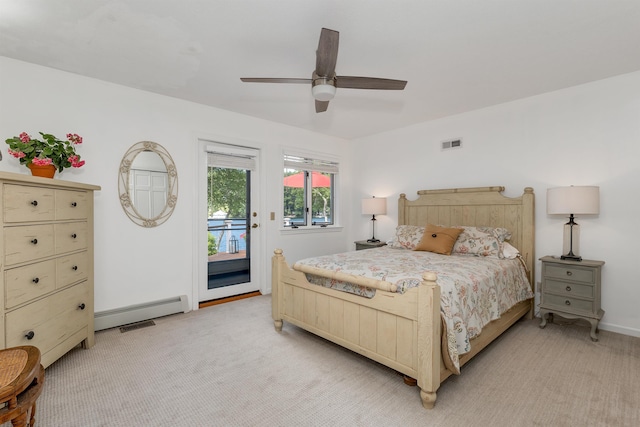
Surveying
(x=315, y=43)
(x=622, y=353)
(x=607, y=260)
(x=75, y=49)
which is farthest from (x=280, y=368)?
(x=607, y=260)

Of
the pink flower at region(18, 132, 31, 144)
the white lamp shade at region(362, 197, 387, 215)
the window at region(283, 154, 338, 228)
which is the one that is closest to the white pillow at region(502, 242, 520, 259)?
the white lamp shade at region(362, 197, 387, 215)

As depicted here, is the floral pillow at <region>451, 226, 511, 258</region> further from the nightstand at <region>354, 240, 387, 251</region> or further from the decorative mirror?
the decorative mirror

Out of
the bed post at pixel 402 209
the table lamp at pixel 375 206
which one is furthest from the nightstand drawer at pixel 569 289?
the table lamp at pixel 375 206

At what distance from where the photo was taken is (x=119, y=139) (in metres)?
3.07

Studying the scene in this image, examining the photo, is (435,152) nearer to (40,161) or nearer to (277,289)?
(277,289)

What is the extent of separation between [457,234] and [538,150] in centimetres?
126

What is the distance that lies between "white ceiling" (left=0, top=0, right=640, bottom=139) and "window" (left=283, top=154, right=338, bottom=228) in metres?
1.46

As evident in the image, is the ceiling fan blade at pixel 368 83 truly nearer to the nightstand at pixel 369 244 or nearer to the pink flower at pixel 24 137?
the pink flower at pixel 24 137

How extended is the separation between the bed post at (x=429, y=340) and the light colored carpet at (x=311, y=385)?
12 cm

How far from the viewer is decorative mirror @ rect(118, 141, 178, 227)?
313 centimetres

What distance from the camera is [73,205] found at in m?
2.35

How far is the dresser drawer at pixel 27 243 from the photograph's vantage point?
1785 mm

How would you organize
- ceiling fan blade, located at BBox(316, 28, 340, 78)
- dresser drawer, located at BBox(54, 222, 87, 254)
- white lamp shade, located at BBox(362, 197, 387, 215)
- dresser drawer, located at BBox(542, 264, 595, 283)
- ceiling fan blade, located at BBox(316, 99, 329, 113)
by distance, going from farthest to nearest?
white lamp shade, located at BBox(362, 197, 387, 215)
dresser drawer, located at BBox(542, 264, 595, 283)
ceiling fan blade, located at BBox(316, 99, 329, 113)
dresser drawer, located at BBox(54, 222, 87, 254)
ceiling fan blade, located at BBox(316, 28, 340, 78)

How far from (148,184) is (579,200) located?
4237mm
